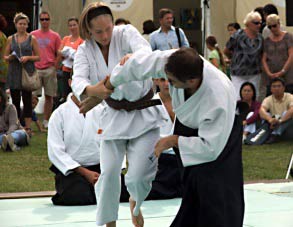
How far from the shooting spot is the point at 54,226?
5.50 meters

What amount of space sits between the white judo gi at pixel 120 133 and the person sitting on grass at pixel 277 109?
5573mm

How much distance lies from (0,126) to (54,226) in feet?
14.3

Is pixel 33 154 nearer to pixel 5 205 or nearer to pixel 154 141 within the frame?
pixel 5 205

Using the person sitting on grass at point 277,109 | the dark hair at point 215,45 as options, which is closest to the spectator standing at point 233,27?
the dark hair at point 215,45

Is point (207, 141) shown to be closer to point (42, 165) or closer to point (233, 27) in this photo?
point (42, 165)

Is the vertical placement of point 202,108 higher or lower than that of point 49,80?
higher

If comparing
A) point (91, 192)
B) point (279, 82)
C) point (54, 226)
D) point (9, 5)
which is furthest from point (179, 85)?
point (9, 5)

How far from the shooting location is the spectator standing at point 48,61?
1152 cm

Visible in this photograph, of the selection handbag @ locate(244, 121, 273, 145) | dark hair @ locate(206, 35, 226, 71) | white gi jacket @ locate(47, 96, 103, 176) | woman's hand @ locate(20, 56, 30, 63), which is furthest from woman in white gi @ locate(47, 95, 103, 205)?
dark hair @ locate(206, 35, 226, 71)

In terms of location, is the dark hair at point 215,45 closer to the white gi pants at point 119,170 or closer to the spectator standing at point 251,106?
the spectator standing at point 251,106

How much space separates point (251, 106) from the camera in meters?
10.6

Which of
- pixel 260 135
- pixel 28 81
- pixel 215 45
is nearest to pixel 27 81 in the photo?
pixel 28 81

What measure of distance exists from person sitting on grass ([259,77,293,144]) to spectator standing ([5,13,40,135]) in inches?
124

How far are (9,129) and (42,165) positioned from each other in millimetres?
1403
